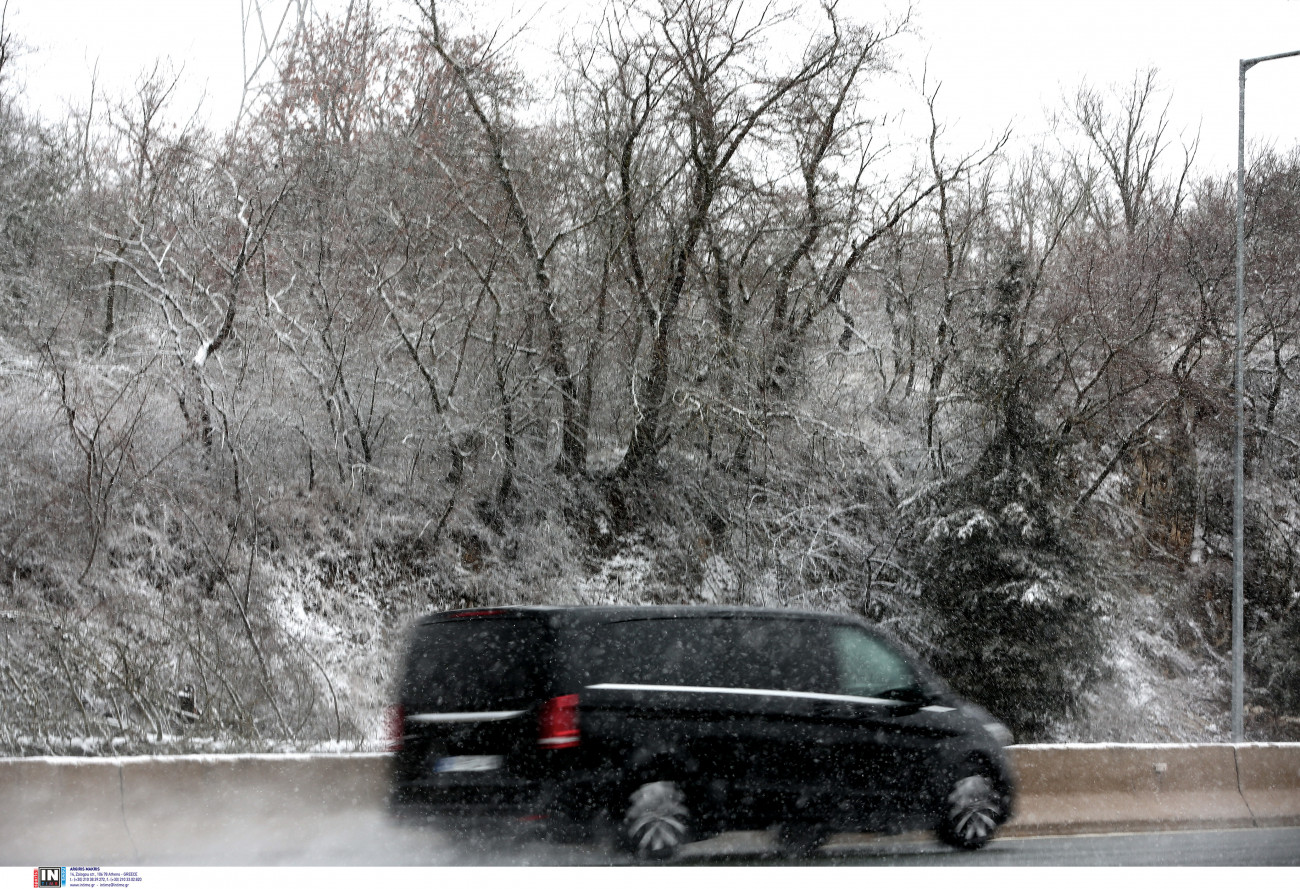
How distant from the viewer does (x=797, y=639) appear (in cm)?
733

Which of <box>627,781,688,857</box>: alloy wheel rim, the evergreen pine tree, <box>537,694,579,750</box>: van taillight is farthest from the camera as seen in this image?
the evergreen pine tree

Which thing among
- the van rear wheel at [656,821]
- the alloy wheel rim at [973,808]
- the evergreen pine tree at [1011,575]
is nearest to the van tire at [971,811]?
the alloy wheel rim at [973,808]

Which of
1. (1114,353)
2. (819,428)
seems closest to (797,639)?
(819,428)

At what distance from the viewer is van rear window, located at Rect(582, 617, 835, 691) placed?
263 inches

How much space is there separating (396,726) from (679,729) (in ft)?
6.01

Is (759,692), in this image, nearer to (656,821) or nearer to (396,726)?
(656,821)

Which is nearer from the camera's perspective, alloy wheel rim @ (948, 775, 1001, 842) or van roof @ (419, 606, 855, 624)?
van roof @ (419, 606, 855, 624)

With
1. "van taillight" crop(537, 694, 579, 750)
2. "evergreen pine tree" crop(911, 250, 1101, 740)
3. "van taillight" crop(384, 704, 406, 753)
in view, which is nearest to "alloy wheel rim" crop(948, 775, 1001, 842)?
"van taillight" crop(537, 694, 579, 750)

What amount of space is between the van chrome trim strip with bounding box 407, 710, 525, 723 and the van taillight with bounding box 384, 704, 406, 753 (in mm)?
137

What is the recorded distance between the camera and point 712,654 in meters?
6.96

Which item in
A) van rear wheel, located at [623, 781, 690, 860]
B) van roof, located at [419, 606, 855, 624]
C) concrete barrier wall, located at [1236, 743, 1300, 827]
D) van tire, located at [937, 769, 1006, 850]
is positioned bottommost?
concrete barrier wall, located at [1236, 743, 1300, 827]

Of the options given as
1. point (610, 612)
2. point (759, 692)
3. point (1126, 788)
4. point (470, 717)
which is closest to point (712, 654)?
point (759, 692)

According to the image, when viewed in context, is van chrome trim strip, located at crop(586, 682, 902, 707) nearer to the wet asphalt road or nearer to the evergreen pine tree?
the wet asphalt road

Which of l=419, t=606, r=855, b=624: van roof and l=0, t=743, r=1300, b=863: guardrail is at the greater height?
l=419, t=606, r=855, b=624: van roof
